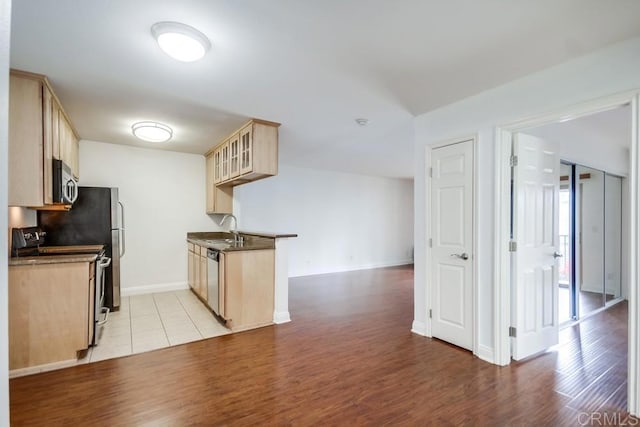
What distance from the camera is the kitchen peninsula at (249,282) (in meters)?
3.43

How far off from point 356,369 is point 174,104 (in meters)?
3.05

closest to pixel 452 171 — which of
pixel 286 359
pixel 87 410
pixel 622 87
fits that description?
pixel 622 87

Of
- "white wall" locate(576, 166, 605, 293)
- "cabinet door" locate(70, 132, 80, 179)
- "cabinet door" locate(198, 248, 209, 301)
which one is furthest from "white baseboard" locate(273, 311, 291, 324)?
"white wall" locate(576, 166, 605, 293)

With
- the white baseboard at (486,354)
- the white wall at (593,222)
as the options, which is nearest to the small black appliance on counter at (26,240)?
Answer: the white baseboard at (486,354)

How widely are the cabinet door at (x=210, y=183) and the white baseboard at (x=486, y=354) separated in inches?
170

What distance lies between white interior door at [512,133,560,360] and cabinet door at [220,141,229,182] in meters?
3.47

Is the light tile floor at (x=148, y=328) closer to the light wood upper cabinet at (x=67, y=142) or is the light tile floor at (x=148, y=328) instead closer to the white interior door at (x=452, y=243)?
the light wood upper cabinet at (x=67, y=142)

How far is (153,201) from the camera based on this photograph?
5.02 m

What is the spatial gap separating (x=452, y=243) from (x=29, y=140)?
3.83 m

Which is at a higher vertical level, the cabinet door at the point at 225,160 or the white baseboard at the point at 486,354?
the cabinet door at the point at 225,160

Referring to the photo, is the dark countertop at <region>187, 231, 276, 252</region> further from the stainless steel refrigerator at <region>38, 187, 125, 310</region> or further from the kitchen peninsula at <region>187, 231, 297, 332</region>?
the stainless steel refrigerator at <region>38, 187, 125, 310</region>

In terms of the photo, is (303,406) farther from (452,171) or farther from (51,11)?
(51,11)

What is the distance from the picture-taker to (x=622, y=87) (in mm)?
1938

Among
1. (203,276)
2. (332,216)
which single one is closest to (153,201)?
A: (203,276)
